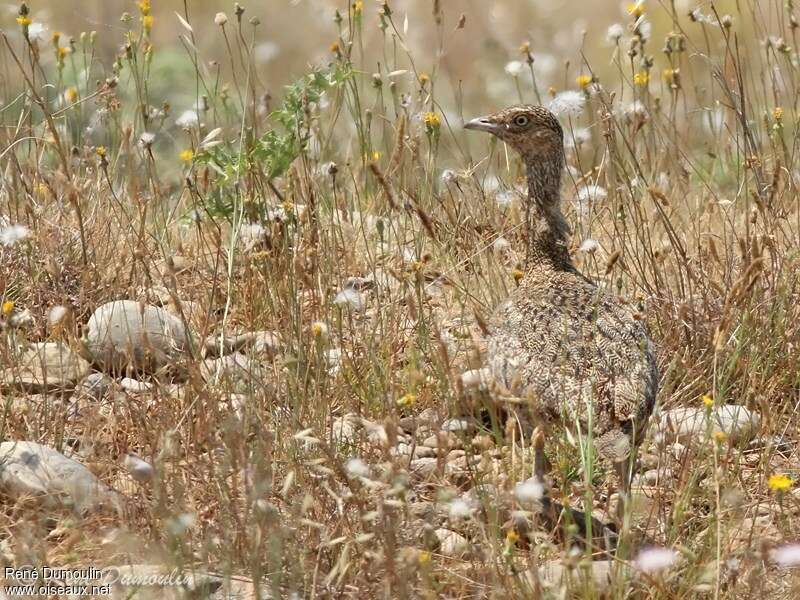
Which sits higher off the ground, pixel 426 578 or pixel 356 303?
pixel 356 303

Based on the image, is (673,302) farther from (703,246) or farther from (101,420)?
(101,420)

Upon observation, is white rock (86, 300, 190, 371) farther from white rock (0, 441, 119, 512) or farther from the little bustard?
the little bustard

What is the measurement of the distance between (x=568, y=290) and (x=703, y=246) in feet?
4.23

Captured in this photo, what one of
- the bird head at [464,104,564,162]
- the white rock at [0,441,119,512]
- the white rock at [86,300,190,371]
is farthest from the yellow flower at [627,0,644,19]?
the white rock at [0,441,119,512]

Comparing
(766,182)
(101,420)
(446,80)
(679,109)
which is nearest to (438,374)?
(101,420)

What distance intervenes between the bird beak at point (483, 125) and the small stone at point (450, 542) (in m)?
2.07

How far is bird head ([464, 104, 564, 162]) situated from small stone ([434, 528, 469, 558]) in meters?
2.10

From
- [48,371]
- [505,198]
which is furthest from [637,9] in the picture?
[48,371]

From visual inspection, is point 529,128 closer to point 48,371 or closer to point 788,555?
point 48,371

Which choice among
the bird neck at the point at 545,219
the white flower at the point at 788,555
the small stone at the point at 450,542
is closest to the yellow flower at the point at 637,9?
the bird neck at the point at 545,219

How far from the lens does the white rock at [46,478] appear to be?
4051 mm

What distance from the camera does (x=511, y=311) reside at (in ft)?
16.8

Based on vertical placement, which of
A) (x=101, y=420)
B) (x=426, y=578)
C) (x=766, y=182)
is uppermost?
(x=766, y=182)

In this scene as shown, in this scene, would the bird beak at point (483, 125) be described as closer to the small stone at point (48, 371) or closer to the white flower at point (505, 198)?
the white flower at point (505, 198)
